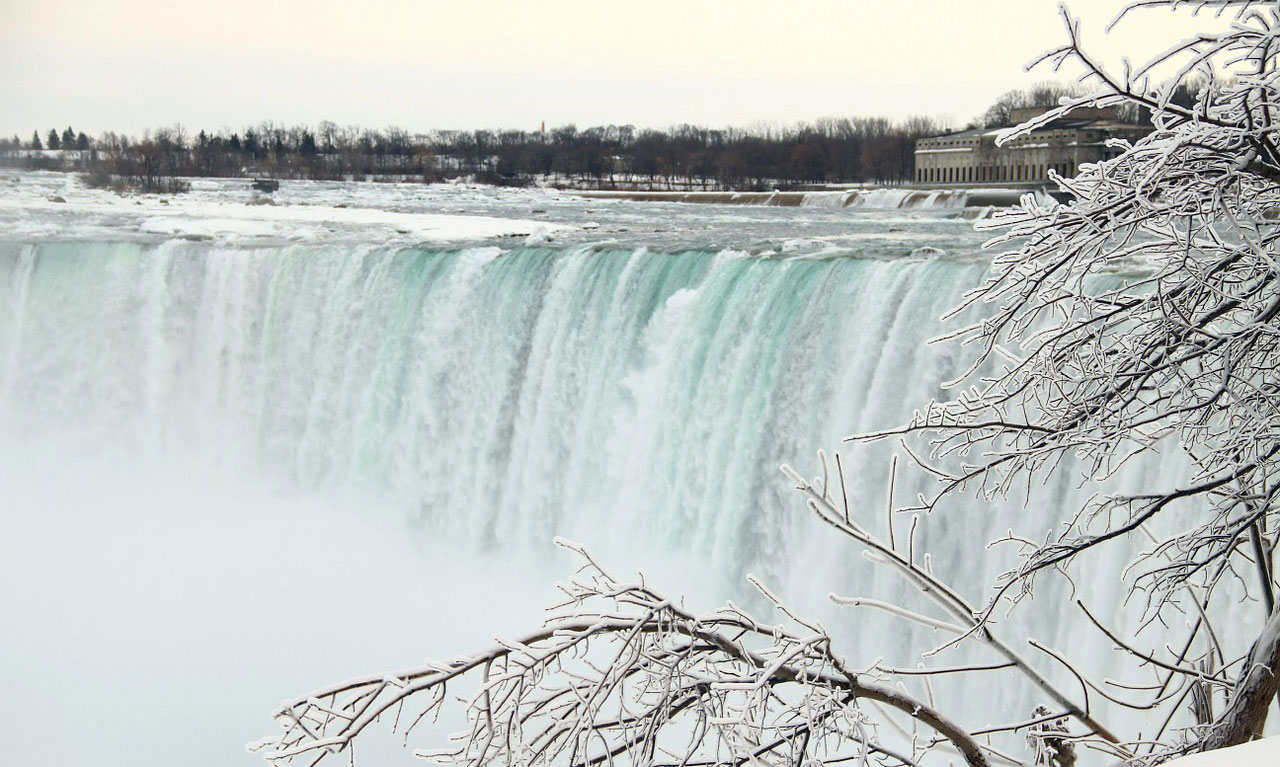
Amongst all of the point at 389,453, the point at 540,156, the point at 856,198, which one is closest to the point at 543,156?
the point at 540,156

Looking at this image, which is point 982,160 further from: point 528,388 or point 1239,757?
point 1239,757

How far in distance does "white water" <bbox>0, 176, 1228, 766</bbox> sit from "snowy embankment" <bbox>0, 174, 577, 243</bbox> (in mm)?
2399

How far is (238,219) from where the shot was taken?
22109mm

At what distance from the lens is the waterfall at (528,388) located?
29.6 ft

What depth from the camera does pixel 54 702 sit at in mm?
10477

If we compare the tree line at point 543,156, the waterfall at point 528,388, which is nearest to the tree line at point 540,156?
the tree line at point 543,156

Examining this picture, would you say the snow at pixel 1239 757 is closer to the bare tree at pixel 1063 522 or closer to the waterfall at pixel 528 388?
the bare tree at pixel 1063 522

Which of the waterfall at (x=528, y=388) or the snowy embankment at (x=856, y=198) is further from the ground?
the snowy embankment at (x=856, y=198)

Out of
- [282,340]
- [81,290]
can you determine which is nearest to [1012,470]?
[282,340]

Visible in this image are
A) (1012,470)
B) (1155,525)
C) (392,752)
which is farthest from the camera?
(392,752)

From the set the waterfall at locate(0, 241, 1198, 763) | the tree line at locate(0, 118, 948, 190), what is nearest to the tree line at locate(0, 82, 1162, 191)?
the tree line at locate(0, 118, 948, 190)

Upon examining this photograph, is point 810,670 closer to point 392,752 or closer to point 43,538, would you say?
point 392,752

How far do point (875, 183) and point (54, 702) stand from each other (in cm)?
2755

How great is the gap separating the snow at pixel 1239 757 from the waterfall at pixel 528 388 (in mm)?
5202
